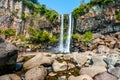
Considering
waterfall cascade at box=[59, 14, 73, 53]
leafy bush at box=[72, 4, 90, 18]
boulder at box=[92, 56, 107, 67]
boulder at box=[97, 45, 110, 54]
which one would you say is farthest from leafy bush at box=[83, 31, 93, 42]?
boulder at box=[92, 56, 107, 67]

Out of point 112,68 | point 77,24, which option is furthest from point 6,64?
point 77,24

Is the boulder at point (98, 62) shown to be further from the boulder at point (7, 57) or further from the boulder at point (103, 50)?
the boulder at point (103, 50)

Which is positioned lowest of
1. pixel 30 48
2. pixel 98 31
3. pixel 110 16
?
pixel 30 48

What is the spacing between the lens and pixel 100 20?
49812 mm

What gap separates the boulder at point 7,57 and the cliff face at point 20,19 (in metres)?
47.4

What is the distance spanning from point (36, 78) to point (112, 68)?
4.63 metres

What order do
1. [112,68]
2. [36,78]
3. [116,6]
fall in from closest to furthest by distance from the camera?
[36,78] → [112,68] → [116,6]

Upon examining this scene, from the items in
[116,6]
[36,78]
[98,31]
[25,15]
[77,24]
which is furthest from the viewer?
[25,15]

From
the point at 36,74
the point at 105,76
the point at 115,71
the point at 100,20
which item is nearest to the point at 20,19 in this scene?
the point at 100,20

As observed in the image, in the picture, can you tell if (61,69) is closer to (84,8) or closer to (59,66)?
(59,66)

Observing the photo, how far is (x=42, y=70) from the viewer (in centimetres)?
1237

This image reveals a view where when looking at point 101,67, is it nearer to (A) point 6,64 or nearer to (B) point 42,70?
(B) point 42,70

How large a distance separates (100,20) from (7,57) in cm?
4016

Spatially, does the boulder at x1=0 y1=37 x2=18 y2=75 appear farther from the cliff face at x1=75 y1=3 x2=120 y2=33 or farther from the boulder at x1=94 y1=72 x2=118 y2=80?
the cliff face at x1=75 y1=3 x2=120 y2=33
